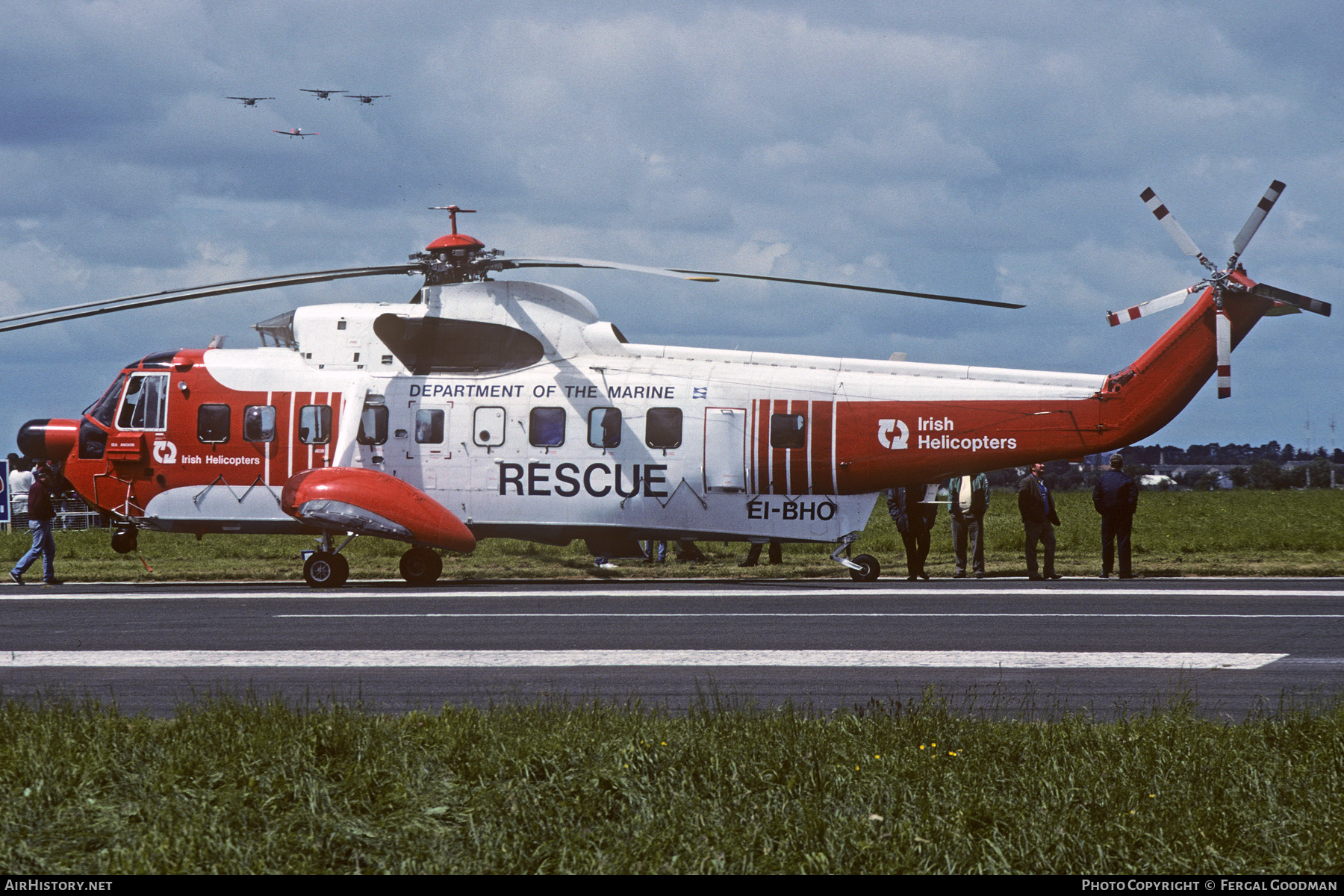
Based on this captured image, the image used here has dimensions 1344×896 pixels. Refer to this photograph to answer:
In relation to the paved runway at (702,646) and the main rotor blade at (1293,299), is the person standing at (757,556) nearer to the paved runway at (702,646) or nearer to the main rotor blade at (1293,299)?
the paved runway at (702,646)

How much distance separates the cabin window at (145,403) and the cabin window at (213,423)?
645mm

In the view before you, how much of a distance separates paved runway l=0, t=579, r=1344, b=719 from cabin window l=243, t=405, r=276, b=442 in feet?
8.40

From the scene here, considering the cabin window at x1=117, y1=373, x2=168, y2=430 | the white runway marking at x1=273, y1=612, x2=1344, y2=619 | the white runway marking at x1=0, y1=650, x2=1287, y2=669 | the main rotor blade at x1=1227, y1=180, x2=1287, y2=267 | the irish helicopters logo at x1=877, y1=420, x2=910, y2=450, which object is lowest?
the white runway marking at x1=0, y1=650, x2=1287, y2=669

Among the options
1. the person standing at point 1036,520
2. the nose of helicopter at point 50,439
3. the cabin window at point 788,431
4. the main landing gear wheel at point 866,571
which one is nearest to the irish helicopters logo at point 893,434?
the cabin window at point 788,431

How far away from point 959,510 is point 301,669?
42.0 feet

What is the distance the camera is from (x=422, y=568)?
18.7m

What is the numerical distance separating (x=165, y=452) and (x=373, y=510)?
404 cm

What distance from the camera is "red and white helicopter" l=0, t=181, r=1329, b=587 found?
1709cm

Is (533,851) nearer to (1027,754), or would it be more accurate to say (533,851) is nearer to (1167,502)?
(1027,754)

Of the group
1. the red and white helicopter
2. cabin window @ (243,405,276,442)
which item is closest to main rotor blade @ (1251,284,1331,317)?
the red and white helicopter

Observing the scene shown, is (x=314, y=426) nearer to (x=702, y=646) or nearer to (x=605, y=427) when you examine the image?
(x=605, y=427)

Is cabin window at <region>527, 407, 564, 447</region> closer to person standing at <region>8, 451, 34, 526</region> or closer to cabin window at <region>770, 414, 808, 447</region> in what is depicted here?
cabin window at <region>770, 414, 808, 447</region>

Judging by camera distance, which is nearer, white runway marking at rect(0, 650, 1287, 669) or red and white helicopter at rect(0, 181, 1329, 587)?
white runway marking at rect(0, 650, 1287, 669)

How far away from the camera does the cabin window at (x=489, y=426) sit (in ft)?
59.6
